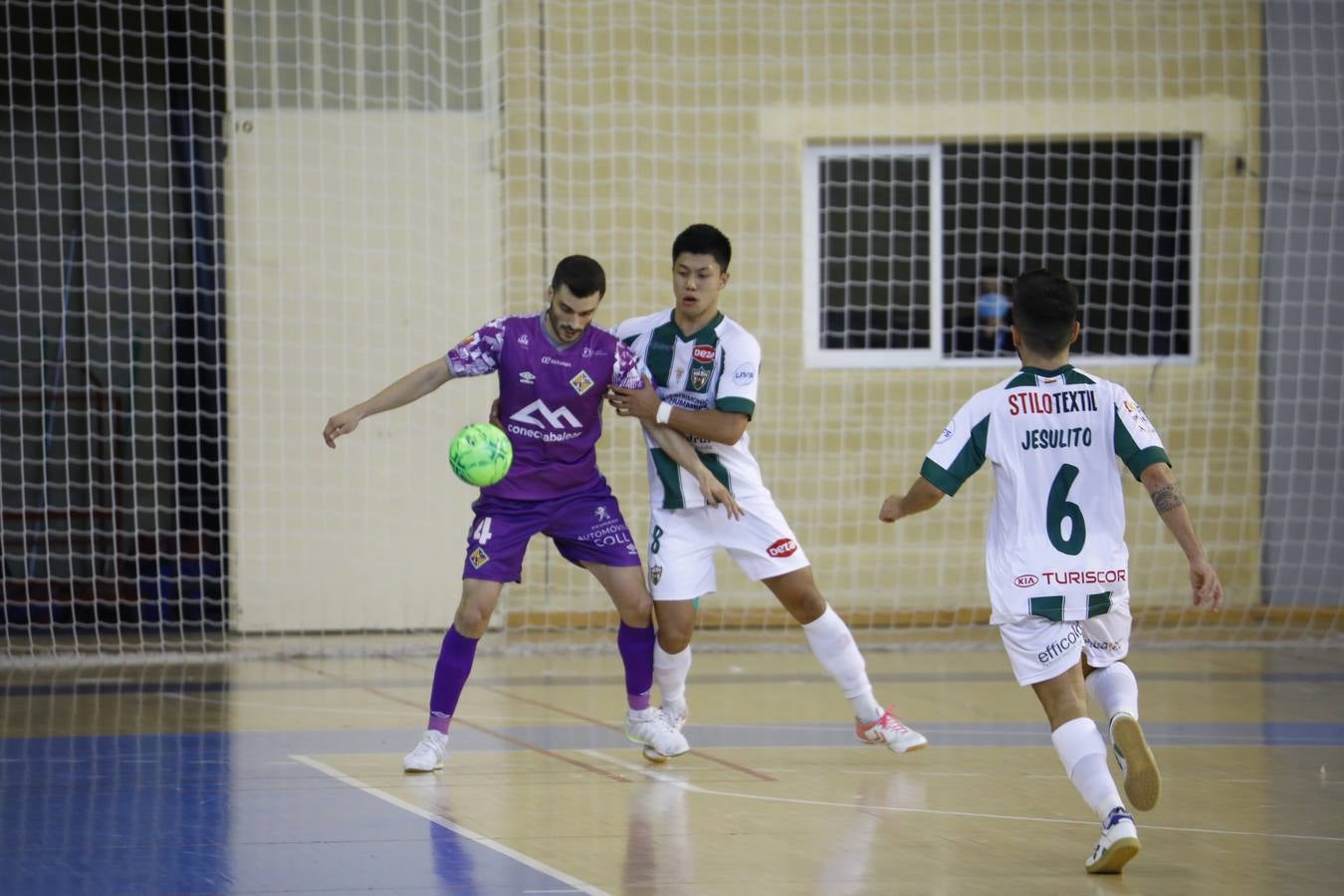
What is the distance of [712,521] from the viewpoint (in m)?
6.00

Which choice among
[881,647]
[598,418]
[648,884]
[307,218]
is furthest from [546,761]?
[307,218]

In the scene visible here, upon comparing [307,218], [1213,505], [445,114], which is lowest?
[1213,505]

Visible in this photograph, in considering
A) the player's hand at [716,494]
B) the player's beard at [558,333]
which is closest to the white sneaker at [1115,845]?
the player's hand at [716,494]

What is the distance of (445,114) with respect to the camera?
1003 cm

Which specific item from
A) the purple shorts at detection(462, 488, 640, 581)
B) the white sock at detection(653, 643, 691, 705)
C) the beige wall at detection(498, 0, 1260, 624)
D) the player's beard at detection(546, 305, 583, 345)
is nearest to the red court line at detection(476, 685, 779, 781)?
the white sock at detection(653, 643, 691, 705)

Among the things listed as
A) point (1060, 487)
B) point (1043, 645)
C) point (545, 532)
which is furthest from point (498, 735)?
point (1060, 487)

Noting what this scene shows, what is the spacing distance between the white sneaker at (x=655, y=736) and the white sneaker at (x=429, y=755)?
690 mm

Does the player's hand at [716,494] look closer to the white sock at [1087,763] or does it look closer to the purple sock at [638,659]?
the purple sock at [638,659]

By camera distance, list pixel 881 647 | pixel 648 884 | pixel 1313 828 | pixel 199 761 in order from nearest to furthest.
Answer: pixel 648 884 < pixel 1313 828 < pixel 199 761 < pixel 881 647

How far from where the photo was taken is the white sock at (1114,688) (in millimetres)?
4480

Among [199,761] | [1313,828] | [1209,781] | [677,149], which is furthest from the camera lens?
[677,149]

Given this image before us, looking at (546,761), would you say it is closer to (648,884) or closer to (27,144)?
(648,884)

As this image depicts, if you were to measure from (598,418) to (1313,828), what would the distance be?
8.69 feet

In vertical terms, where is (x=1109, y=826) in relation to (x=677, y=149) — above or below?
below
